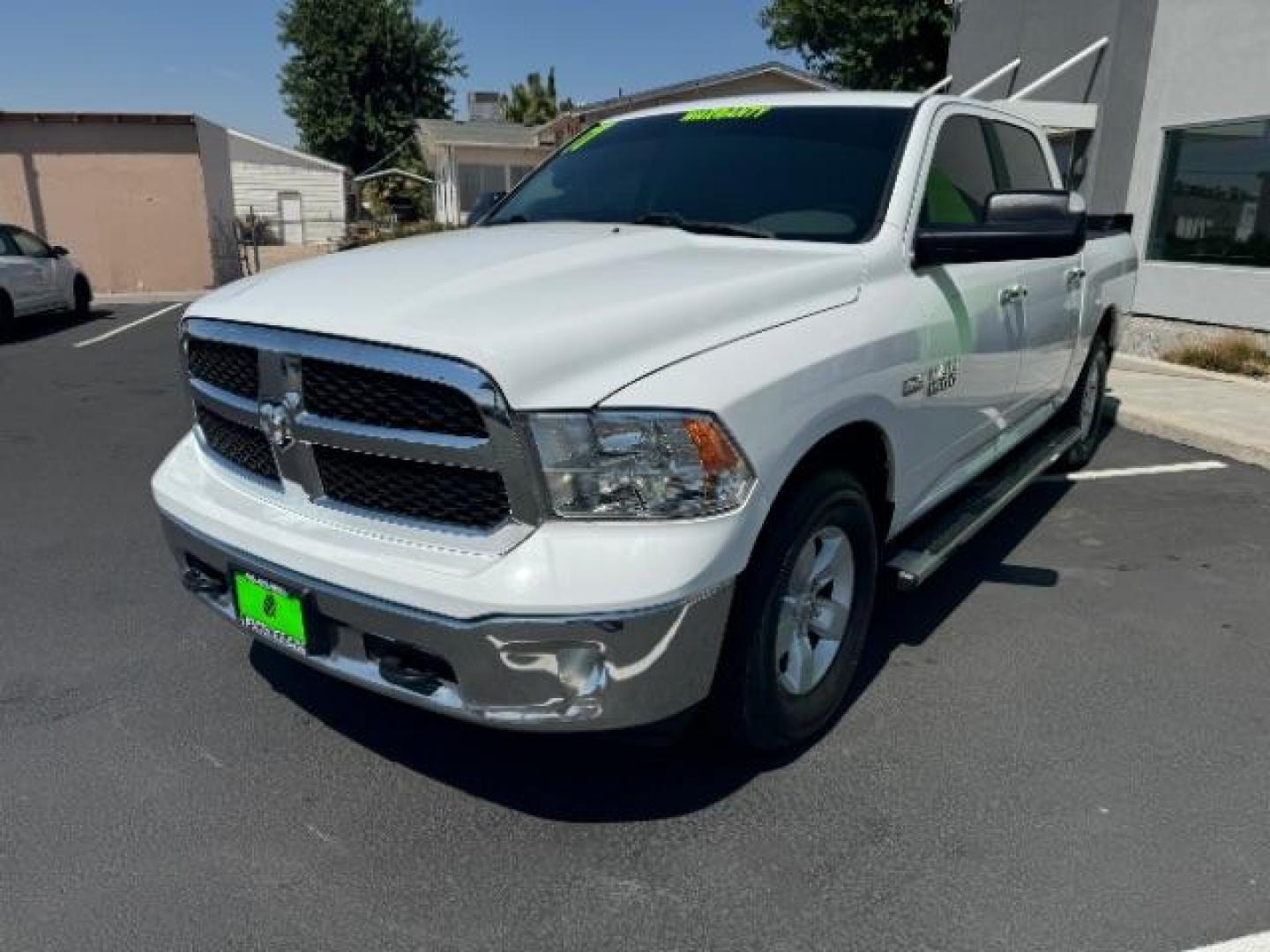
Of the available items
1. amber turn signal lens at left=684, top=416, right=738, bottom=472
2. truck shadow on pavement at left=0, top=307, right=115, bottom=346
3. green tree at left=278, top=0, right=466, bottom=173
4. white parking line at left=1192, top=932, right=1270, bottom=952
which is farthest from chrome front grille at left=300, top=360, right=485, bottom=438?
green tree at left=278, top=0, right=466, bottom=173

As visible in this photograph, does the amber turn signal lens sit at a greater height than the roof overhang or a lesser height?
lesser

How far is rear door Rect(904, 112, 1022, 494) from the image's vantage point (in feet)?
10.4

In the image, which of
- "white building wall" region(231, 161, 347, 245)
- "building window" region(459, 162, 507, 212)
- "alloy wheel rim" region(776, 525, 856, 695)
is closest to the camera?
"alloy wheel rim" region(776, 525, 856, 695)

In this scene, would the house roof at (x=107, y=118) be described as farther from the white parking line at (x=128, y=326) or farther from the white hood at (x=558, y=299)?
the white hood at (x=558, y=299)

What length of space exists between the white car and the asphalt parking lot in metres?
11.1

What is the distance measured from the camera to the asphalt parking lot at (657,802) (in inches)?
88.8

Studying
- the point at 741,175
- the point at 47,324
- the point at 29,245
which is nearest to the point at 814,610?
the point at 741,175

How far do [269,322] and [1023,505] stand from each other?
4.28 metres

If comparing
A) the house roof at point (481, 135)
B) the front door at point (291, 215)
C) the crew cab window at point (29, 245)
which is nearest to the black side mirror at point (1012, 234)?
the crew cab window at point (29, 245)

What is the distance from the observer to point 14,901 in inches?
90.7

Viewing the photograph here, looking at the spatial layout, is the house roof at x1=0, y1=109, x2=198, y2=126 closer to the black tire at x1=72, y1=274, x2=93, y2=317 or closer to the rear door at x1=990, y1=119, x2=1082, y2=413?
the black tire at x1=72, y1=274, x2=93, y2=317

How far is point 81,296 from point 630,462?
16.5m

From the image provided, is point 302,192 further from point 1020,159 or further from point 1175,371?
point 1020,159

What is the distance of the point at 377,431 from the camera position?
2.28m
